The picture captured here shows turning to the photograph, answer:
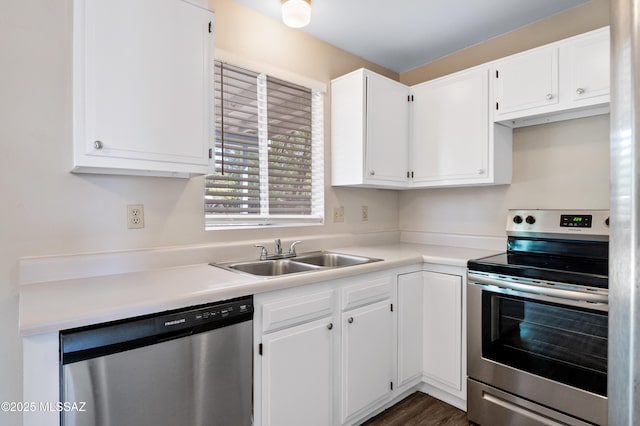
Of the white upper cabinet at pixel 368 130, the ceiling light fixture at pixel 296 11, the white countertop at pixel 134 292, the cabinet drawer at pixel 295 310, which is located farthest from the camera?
the white upper cabinet at pixel 368 130

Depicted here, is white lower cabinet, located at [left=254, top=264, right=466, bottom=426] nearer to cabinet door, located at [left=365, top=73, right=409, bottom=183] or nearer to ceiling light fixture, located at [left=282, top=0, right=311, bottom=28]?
cabinet door, located at [left=365, top=73, right=409, bottom=183]

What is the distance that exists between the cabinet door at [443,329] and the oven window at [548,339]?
190mm

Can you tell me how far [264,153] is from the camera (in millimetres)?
2248

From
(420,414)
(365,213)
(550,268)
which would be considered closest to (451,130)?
(365,213)

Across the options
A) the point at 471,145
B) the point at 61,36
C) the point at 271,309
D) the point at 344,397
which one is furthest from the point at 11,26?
the point at 471,145

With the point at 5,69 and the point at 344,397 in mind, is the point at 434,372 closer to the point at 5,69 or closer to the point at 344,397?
the point at 344,397

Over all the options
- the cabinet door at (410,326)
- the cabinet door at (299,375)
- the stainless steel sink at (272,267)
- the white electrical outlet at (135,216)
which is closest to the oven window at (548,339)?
the cabinet door at (410,326)

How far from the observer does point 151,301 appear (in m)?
1.15

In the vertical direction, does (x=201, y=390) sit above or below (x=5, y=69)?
below

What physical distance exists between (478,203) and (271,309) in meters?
1.92

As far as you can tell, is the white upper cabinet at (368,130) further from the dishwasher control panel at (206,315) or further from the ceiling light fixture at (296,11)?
the dishwasher control panel at (206,315)

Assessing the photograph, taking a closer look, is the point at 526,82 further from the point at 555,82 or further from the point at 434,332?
the point at 434,332

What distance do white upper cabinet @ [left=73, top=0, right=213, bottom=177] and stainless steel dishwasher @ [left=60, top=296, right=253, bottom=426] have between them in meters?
0.67

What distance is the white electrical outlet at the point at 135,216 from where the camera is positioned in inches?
65.4
